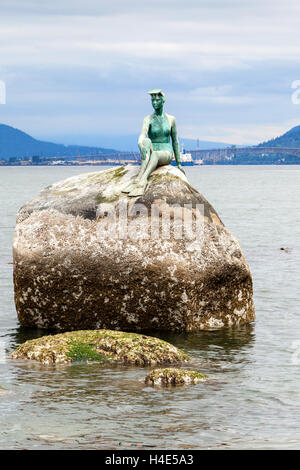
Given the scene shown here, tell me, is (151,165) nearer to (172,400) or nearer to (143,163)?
(143,163)

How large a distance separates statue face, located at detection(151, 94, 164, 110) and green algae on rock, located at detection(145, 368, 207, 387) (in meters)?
7.42

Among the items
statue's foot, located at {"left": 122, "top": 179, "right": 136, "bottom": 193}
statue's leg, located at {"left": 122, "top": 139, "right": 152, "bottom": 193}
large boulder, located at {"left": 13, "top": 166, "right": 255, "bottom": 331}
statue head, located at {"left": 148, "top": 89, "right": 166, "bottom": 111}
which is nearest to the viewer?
large boulder, located at {"left": 13, "top": 166, "right": 255, "bottom": 331}

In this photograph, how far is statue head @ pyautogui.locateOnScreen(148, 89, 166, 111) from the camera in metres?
18.8

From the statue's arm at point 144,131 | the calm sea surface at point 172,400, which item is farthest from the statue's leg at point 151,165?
the calm sea surface at point 172,400

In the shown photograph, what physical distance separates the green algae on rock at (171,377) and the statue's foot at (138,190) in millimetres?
5139

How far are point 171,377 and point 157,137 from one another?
23.8 ft

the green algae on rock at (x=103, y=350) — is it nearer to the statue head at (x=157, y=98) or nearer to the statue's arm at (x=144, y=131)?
the statue's arm at (x=144, y=131)

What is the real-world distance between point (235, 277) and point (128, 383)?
5.00 m

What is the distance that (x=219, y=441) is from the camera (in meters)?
10.8

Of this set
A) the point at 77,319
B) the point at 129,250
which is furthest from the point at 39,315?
the point at 129,250

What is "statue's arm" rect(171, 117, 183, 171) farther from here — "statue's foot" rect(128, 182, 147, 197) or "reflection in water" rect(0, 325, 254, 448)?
"reflection in water" rect(0, 325, 254, 448)

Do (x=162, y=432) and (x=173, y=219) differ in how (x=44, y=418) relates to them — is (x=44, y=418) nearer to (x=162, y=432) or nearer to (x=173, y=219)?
(x=162, y=432)

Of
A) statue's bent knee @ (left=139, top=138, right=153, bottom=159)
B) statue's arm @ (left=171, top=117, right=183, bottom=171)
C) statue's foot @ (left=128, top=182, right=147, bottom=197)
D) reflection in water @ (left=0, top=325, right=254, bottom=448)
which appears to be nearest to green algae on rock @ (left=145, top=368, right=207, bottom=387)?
A: reflection in water @ (left=0, top=325, right=254, bottom=448)

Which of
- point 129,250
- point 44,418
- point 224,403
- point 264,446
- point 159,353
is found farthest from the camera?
point 129,250
